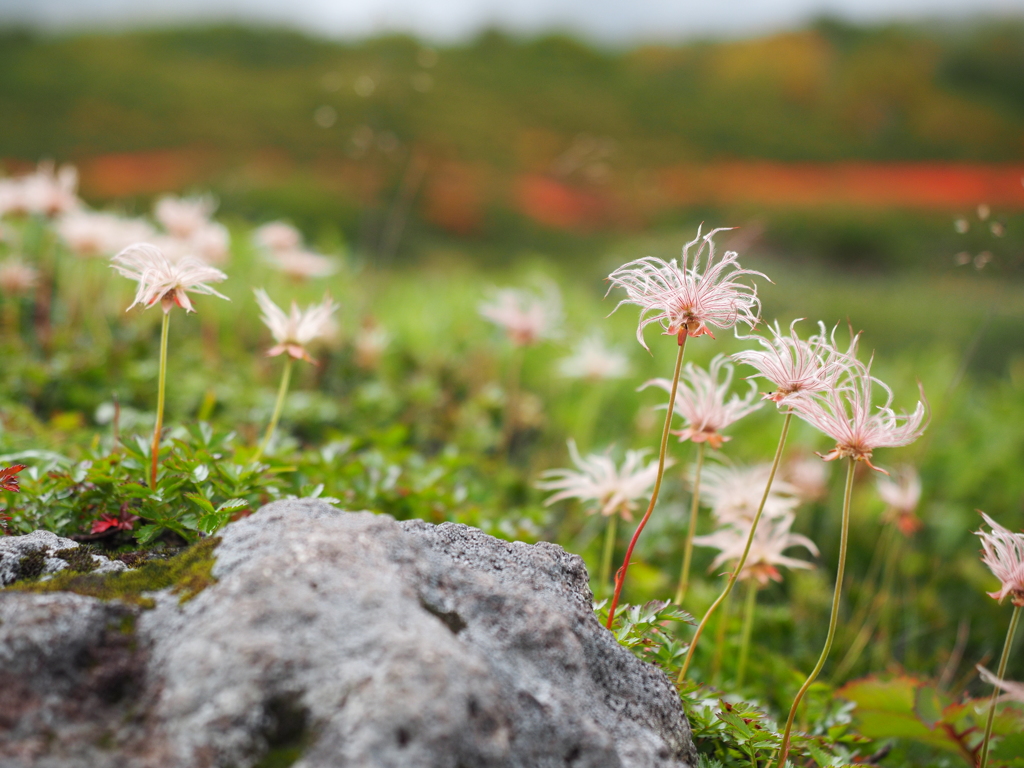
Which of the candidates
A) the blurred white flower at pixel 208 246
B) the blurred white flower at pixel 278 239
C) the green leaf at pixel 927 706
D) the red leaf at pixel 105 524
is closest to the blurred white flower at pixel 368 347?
the blurred white flower at pixel 278 239

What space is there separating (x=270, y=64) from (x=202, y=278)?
18073mm

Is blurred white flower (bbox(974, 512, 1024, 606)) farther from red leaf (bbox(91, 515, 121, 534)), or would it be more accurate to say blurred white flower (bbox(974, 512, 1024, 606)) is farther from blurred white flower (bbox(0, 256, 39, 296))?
blurred white flower (bbox(0, 256, 39, 296))

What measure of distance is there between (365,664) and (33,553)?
2.22ft

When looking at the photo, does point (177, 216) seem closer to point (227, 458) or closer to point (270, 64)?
point (227, 458)

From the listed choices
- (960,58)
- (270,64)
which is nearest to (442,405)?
(270,64)

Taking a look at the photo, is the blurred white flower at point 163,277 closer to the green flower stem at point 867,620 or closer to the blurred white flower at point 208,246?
the blurred white flower at point 208,246

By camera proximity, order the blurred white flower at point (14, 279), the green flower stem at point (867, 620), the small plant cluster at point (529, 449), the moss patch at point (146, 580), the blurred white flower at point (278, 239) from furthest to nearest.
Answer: the blurred white flower at point (278, 239) → the blurred white flower at point (14, 279) → the green flower stem at point (867, 620) → the small plant cluster at point (529, 449) → the moss patch at point (146, 580)

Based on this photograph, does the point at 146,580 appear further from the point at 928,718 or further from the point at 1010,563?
the point at 928,718

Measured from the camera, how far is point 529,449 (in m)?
3.52

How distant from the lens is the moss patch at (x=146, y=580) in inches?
39.8

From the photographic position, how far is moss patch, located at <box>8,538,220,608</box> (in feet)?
3.32

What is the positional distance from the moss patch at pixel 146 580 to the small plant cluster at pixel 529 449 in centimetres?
2

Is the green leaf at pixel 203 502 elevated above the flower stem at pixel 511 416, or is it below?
above

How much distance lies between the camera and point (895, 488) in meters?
2.21
